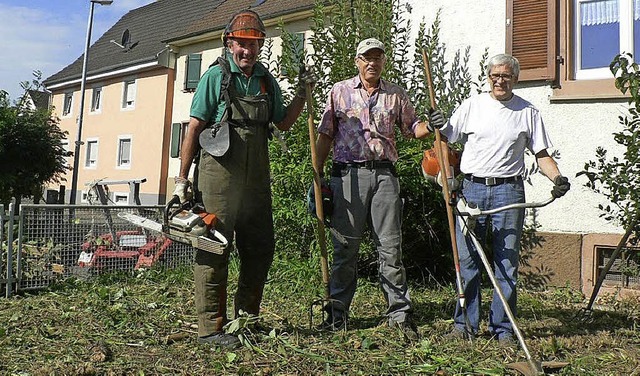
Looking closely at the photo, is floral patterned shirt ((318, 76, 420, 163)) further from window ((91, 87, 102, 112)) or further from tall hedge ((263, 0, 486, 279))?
window ((91, 87, 102, 112))

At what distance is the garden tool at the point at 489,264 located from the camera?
3700 mm

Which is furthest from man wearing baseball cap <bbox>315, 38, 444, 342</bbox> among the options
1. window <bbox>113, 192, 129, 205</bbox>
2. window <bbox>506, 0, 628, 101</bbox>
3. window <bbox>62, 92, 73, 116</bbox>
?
window <bbox>62, 92, 73, 116</bbox>

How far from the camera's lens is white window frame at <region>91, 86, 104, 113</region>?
28.9m

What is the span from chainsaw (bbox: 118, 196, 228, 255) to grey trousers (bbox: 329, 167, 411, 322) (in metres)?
0.97

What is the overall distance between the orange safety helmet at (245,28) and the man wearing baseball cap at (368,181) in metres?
0.75

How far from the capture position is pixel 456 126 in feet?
14.9

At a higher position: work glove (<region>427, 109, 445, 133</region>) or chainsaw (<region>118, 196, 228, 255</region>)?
work glove (<region>427, 109, 445, 133</region>)

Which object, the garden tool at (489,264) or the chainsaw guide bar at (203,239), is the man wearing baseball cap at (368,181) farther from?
the chainsaw guide bar at (203,239)

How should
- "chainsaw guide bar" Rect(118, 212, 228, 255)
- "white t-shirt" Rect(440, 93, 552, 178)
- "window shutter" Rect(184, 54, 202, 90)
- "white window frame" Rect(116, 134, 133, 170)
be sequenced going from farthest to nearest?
1. "white window frame" Rect(116, 134, 133, 170)
2. "window shutter" Rect(184, 54, 202, 90)
3. "white t-shirt" Rect(440, 93, 552, 178)
4. "chainsaw guide bar" Rect(118, 212, 228, 255)

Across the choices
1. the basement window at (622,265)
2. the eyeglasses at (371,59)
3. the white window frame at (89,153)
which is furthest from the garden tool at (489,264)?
the white window frame at (89,153)

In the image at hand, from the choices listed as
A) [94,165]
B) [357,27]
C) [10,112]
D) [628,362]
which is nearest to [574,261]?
[628,362]

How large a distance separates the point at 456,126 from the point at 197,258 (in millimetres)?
2039

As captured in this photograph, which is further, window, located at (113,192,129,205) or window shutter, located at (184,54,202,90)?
window, located at (113,192,129,205)

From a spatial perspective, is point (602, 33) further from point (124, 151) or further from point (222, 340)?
point (124, 151)
